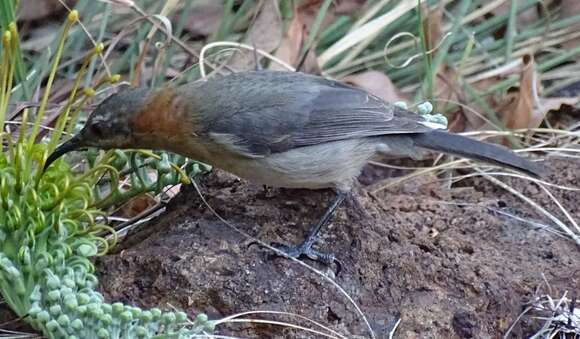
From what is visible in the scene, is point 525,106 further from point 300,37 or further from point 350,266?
point 350,266

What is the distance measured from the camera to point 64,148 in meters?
3.26

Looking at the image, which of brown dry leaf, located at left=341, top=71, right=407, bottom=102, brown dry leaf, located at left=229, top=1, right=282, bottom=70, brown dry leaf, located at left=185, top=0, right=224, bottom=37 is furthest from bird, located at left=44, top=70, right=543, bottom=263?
brown dry leaf, located at left=185, top=0, right=224, bottom=37

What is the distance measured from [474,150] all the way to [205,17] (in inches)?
101

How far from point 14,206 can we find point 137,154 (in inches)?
28.3

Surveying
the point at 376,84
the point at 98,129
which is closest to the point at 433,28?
the point at 376,84

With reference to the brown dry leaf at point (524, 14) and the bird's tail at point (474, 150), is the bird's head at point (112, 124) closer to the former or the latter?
the bird's tail at point (474, 150)

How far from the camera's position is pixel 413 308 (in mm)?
3219

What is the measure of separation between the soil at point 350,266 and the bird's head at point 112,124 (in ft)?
1.07

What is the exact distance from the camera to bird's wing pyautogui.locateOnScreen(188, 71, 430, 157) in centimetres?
353

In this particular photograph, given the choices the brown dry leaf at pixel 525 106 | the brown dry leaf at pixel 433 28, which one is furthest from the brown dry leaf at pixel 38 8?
the brown dry leaf at pixel 525 106

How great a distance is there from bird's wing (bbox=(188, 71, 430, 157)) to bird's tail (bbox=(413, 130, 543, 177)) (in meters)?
0.06

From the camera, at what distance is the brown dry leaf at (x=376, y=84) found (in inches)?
202

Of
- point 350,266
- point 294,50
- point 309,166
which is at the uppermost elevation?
point 309,166

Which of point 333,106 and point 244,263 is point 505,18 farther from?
point 244,263
